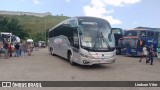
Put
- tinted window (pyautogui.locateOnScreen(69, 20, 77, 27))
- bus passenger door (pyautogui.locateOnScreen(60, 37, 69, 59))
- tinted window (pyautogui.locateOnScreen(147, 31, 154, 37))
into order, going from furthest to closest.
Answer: tinted window (pyautogui.locateOnScreen(147, 31, 154, 37)) → bus passenger door (pyautogui.locateOnScreen(60, 37, 69, 59)) → tinted window (pyautogui.locateOnScreen(69, 20, 77, 27))

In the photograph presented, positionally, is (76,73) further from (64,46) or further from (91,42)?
(64,46)

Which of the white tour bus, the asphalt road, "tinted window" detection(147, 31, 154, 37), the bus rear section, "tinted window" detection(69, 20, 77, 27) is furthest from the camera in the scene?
"tinted window" detection(147, 31, 154, 37)

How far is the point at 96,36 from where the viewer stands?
52.2ft

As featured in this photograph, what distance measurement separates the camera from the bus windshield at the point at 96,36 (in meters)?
15.6

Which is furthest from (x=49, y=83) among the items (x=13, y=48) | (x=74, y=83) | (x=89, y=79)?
(x=13, y=48)

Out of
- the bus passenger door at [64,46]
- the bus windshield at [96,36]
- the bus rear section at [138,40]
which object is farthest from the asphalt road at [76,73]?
the bus rear section at [138,40]

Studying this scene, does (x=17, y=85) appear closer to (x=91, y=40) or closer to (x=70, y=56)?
(x=91, y=40)

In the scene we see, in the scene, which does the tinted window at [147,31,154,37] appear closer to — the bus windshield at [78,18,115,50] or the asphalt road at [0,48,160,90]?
the asphalt road at [0,48,160,90]

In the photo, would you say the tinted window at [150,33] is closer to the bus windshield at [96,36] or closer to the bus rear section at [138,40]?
the bus rear section at [138,40]

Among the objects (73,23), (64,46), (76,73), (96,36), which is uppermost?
(73,23)

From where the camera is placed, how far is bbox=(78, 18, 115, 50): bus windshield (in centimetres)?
1562

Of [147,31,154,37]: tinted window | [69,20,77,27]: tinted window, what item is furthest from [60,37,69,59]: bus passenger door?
[147,31,154,37]: tinted window

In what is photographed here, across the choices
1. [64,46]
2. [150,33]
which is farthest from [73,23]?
[150,33]

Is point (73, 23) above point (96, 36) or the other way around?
above
